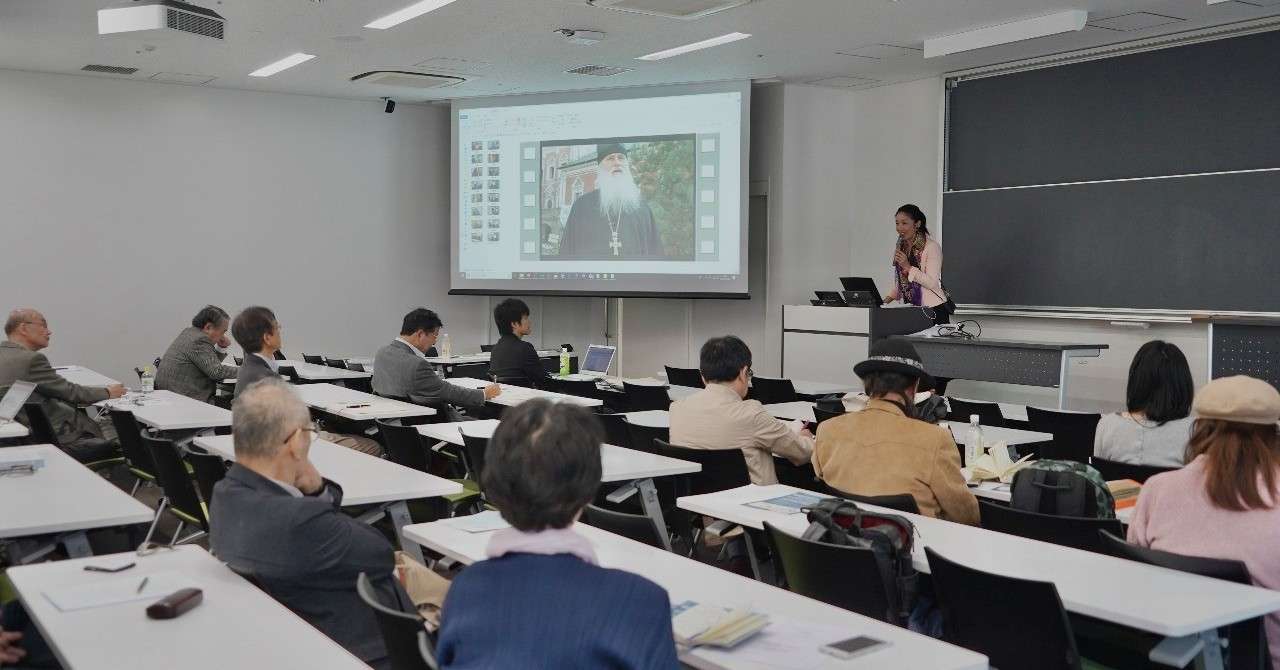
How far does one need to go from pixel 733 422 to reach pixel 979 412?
2.25m

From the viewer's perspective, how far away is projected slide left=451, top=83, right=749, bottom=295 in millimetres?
11062

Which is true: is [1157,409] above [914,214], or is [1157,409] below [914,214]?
below

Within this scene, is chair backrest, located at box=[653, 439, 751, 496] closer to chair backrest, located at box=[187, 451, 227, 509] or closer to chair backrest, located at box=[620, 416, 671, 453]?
chair backrest, located at box=[620, 416, 671, 453]

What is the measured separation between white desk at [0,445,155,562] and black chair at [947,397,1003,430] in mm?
4341

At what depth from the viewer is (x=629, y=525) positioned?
3.16m

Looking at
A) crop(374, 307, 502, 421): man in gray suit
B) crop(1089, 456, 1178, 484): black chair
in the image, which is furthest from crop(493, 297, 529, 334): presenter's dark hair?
crop(1089, 456, 1178, 484): black chair

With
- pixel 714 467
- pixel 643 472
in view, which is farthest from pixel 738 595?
pixel 714 467

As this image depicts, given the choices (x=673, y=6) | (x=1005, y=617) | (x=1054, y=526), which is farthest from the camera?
(x=673, y=6)

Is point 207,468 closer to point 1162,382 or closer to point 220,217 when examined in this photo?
point 1162,382

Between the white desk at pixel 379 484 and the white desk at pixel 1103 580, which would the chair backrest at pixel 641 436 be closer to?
the white desk at pixel 379 484

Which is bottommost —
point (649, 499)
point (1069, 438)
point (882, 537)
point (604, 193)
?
point (649, 499)

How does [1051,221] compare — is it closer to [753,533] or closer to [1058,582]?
[753,533]

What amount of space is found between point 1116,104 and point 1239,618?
24.6 ft

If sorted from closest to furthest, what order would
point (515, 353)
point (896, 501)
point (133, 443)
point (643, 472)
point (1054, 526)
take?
1. point (1054, 526)
2. point (896, 501)
3. point (643, 472)
4. point (133, 443)
5. point (515, 353)
